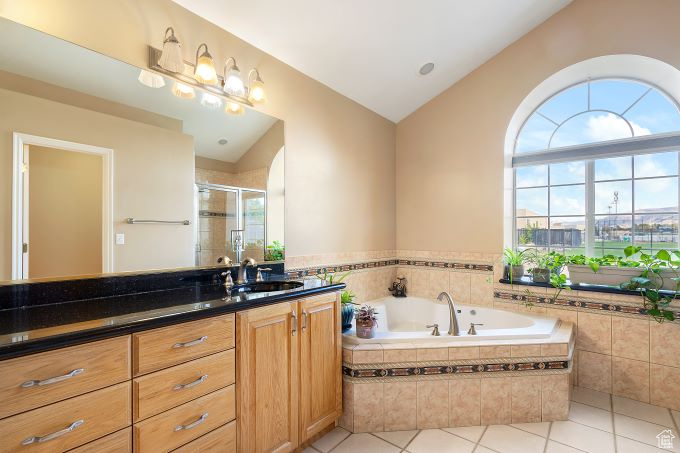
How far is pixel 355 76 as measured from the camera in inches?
113

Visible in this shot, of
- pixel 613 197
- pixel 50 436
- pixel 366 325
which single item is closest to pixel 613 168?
pixel 613 197

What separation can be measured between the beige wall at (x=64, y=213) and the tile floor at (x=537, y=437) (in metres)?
1.58

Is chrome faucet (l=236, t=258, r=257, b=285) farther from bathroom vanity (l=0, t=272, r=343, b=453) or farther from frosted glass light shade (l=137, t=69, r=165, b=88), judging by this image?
frosted glass light shade (l=137, t=69, r=165, b=88)

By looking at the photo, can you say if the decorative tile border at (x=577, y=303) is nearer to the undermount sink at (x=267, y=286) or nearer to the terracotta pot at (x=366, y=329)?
the terracotta pot at (x=366, y=329)

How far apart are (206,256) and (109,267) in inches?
20.5

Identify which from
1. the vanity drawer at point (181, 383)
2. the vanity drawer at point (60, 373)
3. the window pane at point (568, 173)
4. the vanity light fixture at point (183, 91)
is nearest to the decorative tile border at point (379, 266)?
the window pane at point (568, 173)

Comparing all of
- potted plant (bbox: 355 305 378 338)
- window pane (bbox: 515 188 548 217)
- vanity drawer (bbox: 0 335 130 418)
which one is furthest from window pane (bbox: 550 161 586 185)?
vanity drawer (bbox: 0 335 130 418)

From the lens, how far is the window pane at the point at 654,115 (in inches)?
104

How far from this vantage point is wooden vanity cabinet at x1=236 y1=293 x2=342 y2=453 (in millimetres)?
1564

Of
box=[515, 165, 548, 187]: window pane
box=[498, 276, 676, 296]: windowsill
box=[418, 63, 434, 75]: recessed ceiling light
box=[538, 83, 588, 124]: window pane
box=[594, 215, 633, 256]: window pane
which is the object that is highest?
box=[418, 63, 434, 75]: recessed ceiling light

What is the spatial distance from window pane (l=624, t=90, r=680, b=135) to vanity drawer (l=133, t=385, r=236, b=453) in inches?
140

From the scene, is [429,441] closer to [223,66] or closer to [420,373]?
[420,373]

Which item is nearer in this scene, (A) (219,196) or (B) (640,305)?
(A) (219,196)

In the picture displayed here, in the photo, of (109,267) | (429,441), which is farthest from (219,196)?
(429,441)
